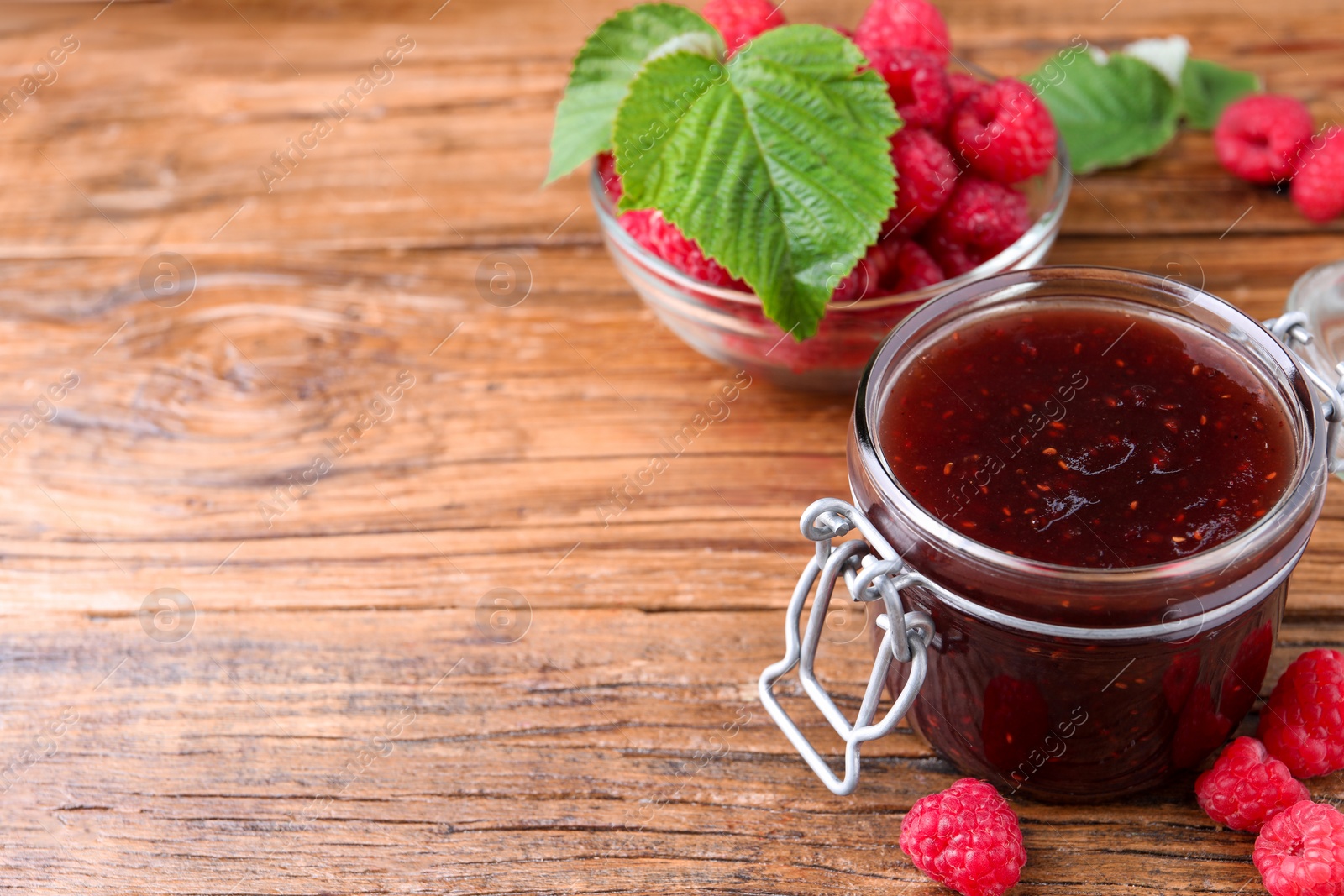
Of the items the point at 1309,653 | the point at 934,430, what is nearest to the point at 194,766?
the point at 934,430

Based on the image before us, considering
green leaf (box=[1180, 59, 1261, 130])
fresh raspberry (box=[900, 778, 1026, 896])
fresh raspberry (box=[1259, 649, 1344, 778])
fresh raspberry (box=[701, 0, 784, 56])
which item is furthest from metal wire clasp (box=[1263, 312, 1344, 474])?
green leaf (box=[1180, 59, 1261, 130])

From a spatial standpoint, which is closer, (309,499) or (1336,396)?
(1336,396)

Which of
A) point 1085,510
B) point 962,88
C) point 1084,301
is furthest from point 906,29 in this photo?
point 1085,510

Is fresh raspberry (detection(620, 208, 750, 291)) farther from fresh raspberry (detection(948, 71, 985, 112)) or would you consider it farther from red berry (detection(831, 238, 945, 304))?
fresh raspberry (detection(948, 71, 985, 112))

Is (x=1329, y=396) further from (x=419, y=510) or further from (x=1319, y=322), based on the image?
(x=419, y=510)

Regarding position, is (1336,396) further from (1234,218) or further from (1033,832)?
(1234,218)
